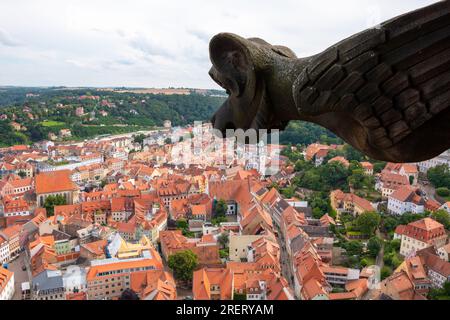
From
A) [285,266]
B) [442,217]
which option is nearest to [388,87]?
[285,266]

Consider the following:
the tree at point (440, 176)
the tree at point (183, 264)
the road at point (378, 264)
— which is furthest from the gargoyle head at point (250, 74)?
the tree at point (440, 176)

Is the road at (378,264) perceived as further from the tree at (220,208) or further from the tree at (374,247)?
the tree at (220,208)

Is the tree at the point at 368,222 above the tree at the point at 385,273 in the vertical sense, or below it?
above

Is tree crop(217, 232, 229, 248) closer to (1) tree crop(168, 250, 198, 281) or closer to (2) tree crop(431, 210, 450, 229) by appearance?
(1) tree crop(168, 250, 198, 281)

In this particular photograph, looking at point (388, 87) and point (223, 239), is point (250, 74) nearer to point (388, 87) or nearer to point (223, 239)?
point (388, 87)

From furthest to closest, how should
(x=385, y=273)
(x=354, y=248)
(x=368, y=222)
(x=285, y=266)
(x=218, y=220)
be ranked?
(x=218, y=220)
(x=368, y=222)
(x=354, y=248)
(x=285, y=266)
(x=385, y=273)
